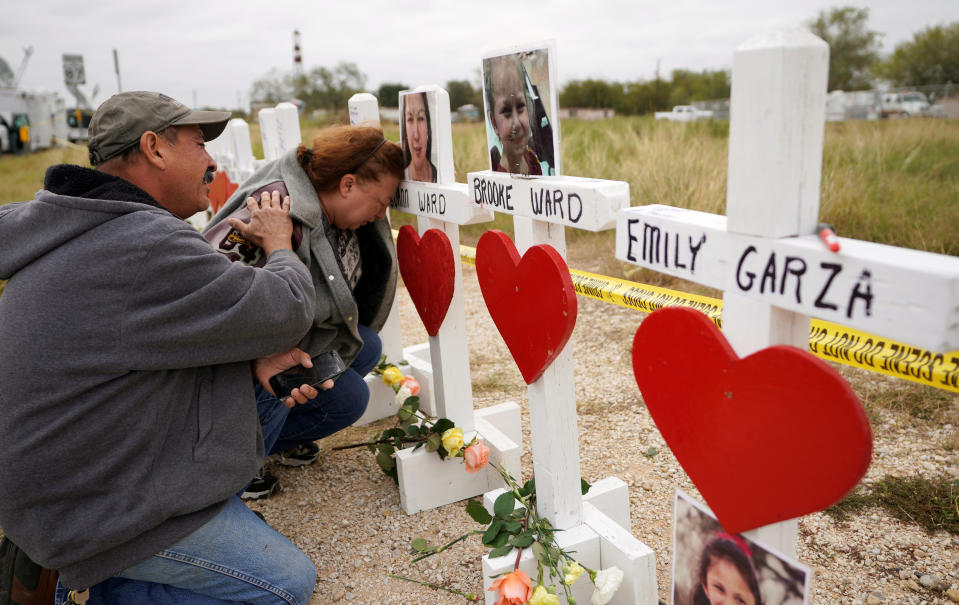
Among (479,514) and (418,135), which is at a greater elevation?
(418,135)

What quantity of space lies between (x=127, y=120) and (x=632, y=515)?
203 cm

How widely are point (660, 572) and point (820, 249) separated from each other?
1.44m

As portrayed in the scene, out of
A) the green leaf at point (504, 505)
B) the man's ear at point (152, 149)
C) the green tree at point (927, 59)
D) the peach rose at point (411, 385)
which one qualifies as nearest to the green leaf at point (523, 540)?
the green leaf at point (504, 505)

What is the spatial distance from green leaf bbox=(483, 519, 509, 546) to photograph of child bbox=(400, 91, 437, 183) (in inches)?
46.6

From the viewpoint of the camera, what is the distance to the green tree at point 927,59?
3409 cm

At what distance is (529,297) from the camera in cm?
183

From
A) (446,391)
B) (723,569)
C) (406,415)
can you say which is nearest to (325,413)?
(406,415)

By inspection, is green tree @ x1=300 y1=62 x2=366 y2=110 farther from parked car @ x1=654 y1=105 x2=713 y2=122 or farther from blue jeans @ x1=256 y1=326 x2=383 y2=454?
blue jeans @ x1=256 y1=326 x2=383 y2=454

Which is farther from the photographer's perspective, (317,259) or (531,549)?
(317,259)

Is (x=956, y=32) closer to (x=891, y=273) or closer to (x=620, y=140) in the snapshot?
(x=620, y=140)

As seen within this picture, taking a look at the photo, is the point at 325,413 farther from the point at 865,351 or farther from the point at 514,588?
the point at 865,351

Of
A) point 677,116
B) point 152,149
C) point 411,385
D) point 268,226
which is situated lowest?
point 411,385

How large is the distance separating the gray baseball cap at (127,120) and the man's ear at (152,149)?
0.04 feet

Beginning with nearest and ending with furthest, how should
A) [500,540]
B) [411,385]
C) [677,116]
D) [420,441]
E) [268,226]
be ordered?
[500,540] < [268,226] < [420,441] < [411,385] < [677,116]
